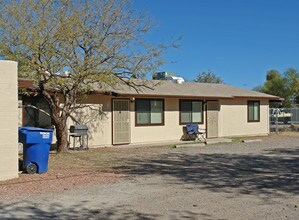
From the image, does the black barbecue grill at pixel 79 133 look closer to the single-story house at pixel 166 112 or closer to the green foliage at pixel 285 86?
the single-story house at pixel 166 112

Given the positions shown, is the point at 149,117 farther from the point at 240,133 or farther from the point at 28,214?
the point at 28,214

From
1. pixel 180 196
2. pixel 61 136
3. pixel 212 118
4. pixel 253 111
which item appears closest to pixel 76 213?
pixel 180 196

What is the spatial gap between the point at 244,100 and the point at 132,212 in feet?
65.2

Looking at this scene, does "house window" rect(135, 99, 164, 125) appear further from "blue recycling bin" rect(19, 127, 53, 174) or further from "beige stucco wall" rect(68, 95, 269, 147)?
"blue recycling bin" rect(19, 127, 53, 174)

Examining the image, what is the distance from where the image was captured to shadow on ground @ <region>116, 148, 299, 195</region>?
8.77m

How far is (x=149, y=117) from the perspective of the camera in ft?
66.5

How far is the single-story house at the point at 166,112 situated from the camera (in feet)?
60.2

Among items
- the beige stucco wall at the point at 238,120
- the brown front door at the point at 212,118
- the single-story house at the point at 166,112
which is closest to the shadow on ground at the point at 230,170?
the single-story house at the point at 166,112

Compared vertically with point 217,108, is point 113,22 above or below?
above

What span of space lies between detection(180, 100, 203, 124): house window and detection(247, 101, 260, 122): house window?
4.39 m

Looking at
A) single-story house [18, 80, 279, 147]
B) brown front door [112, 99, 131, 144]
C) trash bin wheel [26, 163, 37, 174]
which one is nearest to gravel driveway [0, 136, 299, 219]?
trash bin wheel [26, 163, 37, 174]

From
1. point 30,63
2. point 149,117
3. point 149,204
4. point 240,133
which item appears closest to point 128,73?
point 30,63

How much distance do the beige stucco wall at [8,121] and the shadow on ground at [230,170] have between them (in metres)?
2.97

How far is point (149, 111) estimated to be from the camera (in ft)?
66.5
